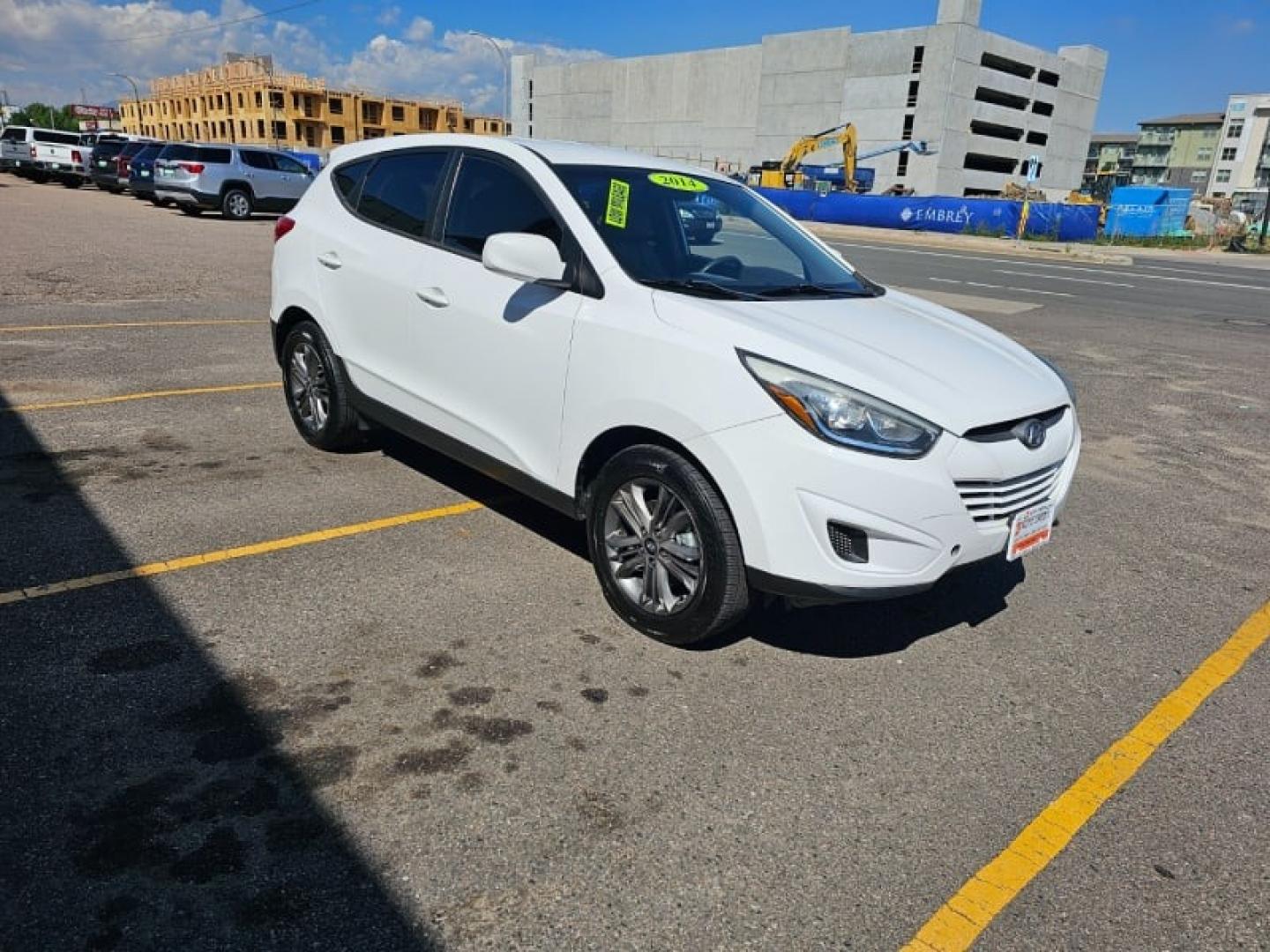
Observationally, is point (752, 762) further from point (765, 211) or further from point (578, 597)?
point (765, 211)

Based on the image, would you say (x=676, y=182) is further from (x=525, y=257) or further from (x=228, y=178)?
(x=228, y=178)

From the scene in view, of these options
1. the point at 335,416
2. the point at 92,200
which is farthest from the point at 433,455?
the point at 92,200

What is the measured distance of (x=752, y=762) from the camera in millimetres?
2840

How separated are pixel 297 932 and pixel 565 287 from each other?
7.85 feet

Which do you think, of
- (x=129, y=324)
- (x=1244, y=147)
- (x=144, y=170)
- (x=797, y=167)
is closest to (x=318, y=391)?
(x=129, y=324)

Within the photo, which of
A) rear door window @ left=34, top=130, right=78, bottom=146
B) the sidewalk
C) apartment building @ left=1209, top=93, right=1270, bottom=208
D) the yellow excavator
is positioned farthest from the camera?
apartment building @ left=1209, top=93, right=1270, bottom=208

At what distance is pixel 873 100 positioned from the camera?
238 ft

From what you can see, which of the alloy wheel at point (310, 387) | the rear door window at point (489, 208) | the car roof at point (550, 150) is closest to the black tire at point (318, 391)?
the alloy wheel at point (310, 387)

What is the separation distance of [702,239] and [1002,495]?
6.09 ft

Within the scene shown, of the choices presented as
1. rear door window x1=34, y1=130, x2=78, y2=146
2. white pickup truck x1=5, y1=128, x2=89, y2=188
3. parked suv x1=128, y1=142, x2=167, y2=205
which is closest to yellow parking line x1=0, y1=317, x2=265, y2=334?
parked suv x1=128, y1=142, x2=167, y2=205

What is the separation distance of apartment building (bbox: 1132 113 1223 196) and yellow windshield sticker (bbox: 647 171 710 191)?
14268 centimetres

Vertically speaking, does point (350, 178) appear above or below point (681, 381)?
above

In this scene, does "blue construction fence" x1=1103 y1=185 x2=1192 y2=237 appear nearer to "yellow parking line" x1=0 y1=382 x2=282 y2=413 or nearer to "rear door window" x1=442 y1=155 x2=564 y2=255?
"yellow parking line" x1=0 y1=382 x2=282 y2=413

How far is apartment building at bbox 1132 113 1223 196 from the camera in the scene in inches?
4934
